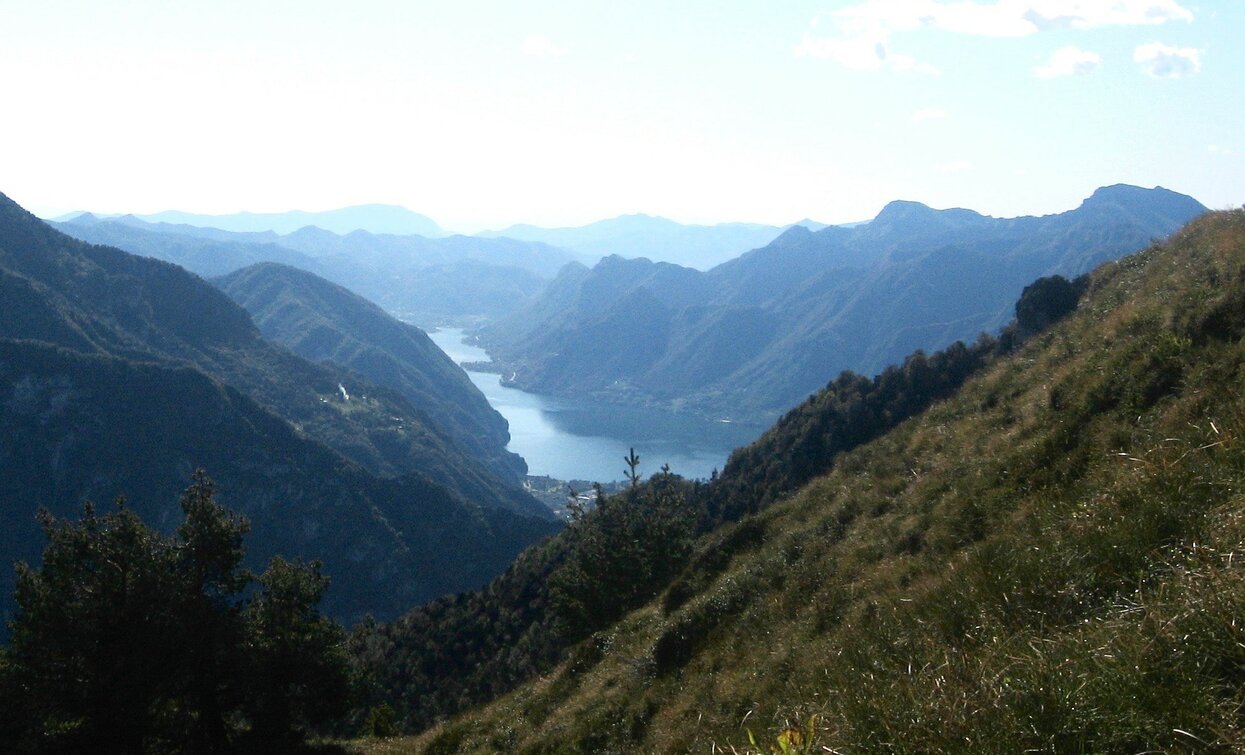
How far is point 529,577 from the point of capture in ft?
190

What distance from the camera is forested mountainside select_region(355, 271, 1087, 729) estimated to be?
30.7 meters

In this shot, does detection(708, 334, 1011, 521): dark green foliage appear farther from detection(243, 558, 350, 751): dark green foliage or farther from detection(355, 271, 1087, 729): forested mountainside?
detection(243, 558, 350, 751): dark green foliage

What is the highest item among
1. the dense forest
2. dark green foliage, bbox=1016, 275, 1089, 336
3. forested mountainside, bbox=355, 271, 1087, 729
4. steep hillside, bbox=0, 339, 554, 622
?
dark green foliage, bbox=1016, 275, 1089, 336

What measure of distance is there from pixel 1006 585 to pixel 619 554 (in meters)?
25.5

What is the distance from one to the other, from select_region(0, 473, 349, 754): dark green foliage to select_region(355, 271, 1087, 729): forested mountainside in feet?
11.5

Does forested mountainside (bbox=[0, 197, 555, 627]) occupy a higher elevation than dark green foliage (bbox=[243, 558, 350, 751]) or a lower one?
lower

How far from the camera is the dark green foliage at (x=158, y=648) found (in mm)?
16391

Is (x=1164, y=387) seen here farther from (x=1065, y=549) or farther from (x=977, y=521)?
(x=1065, y=549)

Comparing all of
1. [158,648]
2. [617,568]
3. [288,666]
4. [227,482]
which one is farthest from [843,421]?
[227,482]

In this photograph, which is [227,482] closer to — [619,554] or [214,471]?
[214,471]

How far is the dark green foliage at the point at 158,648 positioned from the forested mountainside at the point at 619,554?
350cm

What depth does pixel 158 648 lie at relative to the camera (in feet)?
57.0

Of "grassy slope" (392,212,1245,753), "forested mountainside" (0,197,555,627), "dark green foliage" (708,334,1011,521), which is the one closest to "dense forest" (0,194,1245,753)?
"grassy slope" (392,212,1245,753)

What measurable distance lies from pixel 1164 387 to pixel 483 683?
3138 cm
